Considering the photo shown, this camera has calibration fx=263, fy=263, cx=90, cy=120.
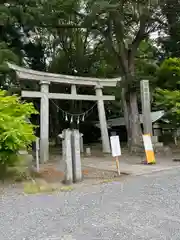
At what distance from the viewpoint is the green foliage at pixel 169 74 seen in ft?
42.3

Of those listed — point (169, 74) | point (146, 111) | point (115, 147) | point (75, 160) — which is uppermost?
point (169, 74)

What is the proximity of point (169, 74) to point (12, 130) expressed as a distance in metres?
10.3

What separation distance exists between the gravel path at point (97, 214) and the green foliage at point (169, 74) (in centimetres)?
857

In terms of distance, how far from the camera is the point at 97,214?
383 cm

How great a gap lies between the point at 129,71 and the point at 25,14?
602 cm

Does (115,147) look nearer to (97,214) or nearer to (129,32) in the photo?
(97,214)

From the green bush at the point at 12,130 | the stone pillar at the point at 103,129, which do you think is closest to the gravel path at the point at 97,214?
the green bush at the point at 12,130

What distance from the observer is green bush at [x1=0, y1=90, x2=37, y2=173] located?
18.7ft

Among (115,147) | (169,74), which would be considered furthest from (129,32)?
(115,147)

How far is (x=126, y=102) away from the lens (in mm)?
14352

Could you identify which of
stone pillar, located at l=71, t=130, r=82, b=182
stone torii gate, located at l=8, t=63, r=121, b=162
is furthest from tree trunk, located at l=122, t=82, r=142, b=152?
stone pillar, located at l=71, t=130, r=82, b=182

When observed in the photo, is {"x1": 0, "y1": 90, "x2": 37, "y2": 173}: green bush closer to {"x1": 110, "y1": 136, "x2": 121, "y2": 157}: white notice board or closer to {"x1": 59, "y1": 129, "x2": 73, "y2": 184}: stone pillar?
{"x1": 59, "y1": 129, "x2": 73, "y2": 184}: stone pillar

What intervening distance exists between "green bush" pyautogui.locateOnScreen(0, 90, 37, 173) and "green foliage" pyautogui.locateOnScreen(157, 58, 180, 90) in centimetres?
837

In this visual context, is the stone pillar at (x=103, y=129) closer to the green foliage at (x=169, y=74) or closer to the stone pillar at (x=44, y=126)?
the stone pillar at (x=44, y=126)
